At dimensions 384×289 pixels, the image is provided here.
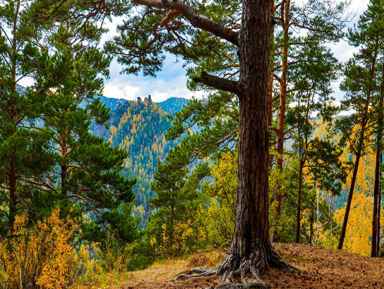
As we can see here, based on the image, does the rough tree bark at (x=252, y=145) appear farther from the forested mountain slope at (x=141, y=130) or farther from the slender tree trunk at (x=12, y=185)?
the forested mountain slope at (x=141, y=130)

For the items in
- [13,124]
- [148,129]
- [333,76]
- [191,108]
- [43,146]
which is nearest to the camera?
[13,124]

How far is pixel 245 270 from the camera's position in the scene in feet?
11.6

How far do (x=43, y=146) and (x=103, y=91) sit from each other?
4616mm

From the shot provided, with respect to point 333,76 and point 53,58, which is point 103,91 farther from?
point 333,76

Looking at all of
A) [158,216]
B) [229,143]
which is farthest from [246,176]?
[158,216]

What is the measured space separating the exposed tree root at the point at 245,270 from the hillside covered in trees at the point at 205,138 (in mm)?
20

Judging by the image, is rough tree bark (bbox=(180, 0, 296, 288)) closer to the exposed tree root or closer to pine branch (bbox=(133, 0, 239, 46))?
the exposed tree root

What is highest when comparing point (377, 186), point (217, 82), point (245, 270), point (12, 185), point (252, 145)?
point (217, 82)

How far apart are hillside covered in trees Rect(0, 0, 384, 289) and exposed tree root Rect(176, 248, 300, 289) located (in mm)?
20

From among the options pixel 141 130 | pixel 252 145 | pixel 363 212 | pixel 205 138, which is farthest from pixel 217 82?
pixel 141 130

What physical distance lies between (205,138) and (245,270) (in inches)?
278

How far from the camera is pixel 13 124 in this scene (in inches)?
324

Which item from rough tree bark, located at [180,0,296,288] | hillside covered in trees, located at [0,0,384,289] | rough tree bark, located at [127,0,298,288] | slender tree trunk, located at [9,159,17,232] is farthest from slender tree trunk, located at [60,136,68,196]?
rough tree bark, located at [180,0,296,288]

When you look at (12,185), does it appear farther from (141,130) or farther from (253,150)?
(141,130)
